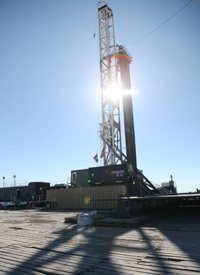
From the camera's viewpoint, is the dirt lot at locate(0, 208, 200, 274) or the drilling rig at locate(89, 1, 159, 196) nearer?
the dirt lot at locate(0, 208, 200, 274)

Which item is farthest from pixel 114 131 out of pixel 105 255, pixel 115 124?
pixel 105 255

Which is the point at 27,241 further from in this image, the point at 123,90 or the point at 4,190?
the point at 4,190

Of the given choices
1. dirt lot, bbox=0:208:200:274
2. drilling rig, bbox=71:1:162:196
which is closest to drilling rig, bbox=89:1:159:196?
drilling rig, bbox=71:1:162:196

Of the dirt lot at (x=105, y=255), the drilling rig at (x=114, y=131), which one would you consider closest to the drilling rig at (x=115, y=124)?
the drilling rig at (x=114, y=131)

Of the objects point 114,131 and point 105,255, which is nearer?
point 105,255

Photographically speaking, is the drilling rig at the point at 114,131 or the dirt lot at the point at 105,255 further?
the drilling rig at the point at 114,131

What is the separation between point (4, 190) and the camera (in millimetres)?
39656

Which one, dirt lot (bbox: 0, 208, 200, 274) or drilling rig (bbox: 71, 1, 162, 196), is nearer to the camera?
dirt lot (bbox: 0, 208, 200, 274)

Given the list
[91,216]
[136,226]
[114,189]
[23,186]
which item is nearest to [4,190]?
[23,186]

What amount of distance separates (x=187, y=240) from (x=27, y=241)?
5.03m

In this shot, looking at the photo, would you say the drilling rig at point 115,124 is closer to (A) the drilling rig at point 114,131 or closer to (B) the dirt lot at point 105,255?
(A) the drilling rig at point 114,131

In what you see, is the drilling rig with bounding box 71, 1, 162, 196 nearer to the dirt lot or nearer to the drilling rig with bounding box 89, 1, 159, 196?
the drilling rig with bounding box 89, 1, 159, 196

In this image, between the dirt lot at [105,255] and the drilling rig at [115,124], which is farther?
the drilling rig at [115,124]

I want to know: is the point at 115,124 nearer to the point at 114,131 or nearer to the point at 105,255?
the point at 114,131
